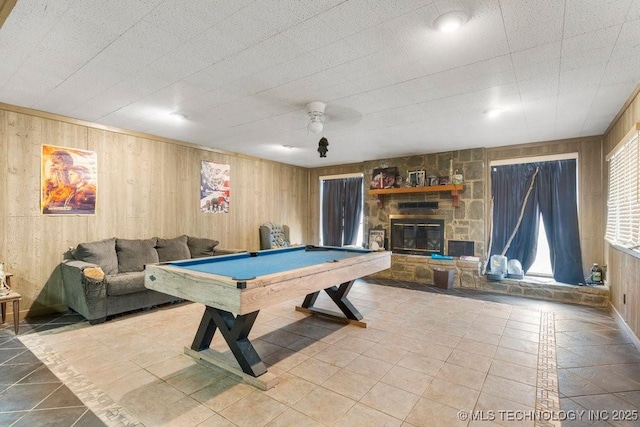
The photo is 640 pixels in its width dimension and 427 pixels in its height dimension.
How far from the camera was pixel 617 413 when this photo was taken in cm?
206

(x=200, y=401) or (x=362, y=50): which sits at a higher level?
(x=362, y=50)

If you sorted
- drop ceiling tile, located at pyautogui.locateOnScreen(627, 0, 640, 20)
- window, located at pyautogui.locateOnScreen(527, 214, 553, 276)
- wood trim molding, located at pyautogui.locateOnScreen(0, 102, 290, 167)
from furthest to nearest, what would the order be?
window, located at pyautogui.locateOnScreen(527, 214, 553, 276)
wood trim molding, located at pyautogui.locateOnScreen(0, 102, 290, 167)
drop ceiling tile, located at pyautogui.locateOnScreen(627, 0, 640, 20)

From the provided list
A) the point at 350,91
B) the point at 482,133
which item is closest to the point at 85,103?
the point at 350,91

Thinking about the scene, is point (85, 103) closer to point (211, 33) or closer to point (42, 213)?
point (42, 213)

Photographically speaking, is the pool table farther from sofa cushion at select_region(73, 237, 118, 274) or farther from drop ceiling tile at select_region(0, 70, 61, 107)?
drop ceiling tile at select_region(0, 70, 61, 107)

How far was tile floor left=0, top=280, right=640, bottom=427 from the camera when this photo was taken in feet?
6.64

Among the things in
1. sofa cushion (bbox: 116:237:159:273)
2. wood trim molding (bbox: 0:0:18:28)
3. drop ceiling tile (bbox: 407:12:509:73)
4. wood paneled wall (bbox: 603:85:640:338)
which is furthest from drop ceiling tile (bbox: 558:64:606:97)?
sofa cushion (bbox: 116:237:159:273)

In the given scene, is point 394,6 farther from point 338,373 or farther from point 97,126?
point 97,126

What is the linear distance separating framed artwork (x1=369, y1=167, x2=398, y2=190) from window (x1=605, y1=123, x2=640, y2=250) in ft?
11.2

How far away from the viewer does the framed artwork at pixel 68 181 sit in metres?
3.94

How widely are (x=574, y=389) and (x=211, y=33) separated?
12.4ft

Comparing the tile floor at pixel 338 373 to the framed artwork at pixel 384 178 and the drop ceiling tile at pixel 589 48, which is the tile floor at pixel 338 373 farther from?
the framed artwork at pixel 384 178

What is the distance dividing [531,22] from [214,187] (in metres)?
5.23

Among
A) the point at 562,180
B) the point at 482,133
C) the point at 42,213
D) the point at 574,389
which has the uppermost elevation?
the point at 482,133
